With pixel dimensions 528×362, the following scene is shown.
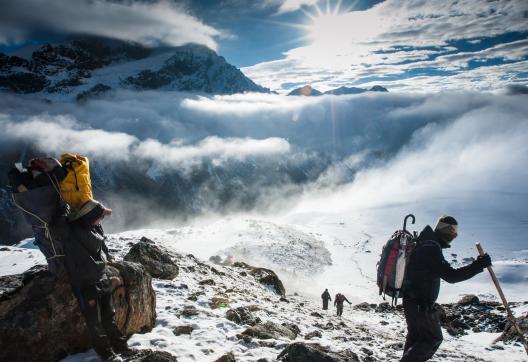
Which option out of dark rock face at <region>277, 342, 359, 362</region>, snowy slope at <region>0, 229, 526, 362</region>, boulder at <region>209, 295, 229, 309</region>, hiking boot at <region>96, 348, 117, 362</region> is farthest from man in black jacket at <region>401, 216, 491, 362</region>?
boulder at <region>209, 295, 229, 309</region>

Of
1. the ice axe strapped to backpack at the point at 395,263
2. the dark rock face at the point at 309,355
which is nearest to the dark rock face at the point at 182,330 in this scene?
the dark rock face at the point at 309,355

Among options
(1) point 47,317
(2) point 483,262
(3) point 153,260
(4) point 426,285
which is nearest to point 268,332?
(4) point 426,285

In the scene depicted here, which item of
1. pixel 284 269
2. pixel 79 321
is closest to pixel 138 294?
pixel 79 321

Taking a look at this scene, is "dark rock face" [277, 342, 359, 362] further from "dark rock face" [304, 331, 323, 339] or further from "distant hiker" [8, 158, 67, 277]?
"distant hiker" [8, 158, 67, 277]

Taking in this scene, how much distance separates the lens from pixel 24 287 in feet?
22.4

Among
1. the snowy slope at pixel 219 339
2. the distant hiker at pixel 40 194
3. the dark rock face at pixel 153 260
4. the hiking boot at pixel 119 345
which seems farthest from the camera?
the dark rock face at pixel 153 260

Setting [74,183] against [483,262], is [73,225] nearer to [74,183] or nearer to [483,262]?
[74,183]

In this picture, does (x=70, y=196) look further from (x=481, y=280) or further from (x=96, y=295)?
(x=481, y=280)

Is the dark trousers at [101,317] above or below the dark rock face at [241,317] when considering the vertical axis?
above

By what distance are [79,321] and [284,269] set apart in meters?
130

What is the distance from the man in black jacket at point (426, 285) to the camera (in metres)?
6.35

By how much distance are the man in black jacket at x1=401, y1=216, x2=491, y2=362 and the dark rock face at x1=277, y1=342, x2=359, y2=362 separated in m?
1.41

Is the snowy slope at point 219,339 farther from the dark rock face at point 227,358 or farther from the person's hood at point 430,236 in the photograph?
the person's hood at point 430,236

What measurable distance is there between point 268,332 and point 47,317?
5191 mm
